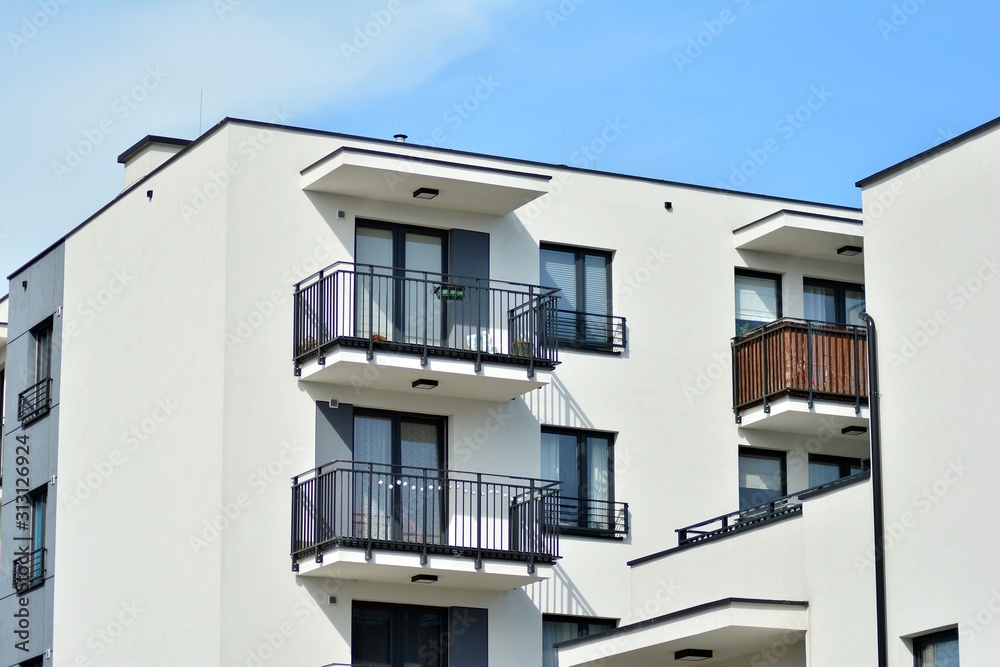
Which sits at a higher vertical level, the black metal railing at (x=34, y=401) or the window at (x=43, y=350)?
the window at (x=43, y=350)

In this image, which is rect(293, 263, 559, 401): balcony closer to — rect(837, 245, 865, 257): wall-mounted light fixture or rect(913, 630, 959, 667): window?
rect(837, 245, 865, 257): wall-mounted light fixture

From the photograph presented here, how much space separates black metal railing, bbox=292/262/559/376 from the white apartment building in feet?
0.18

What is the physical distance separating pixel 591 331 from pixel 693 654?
7804 millimetres

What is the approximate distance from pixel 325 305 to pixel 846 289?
1058cm

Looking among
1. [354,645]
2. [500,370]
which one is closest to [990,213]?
[500,370]

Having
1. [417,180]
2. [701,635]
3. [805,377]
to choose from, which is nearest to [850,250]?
[805,377]

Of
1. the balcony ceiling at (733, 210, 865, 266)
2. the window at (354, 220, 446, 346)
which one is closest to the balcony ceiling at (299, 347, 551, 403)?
the window at (354, 220, 446, 346)

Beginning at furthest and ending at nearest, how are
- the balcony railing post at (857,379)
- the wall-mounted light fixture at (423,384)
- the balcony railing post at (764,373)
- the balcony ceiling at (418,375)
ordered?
the balcony railing post at (764,373), the balcony railing post at (857,379), the wall-mounted light fixture at (423,384), the balcony ceiling at (418,375)

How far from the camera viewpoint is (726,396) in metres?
33.2

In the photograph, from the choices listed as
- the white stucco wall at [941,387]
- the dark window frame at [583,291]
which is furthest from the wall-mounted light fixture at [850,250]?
the white stucco wall at [941,387]

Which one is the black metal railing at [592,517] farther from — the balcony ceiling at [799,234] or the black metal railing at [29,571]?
the black metal railing at [29,571]

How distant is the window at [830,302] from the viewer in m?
34.6

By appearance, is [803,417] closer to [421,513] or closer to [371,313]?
[421,513]

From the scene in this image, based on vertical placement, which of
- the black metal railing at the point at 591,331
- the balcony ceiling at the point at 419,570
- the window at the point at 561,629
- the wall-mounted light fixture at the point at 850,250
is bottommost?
the window at the point at 561,629
